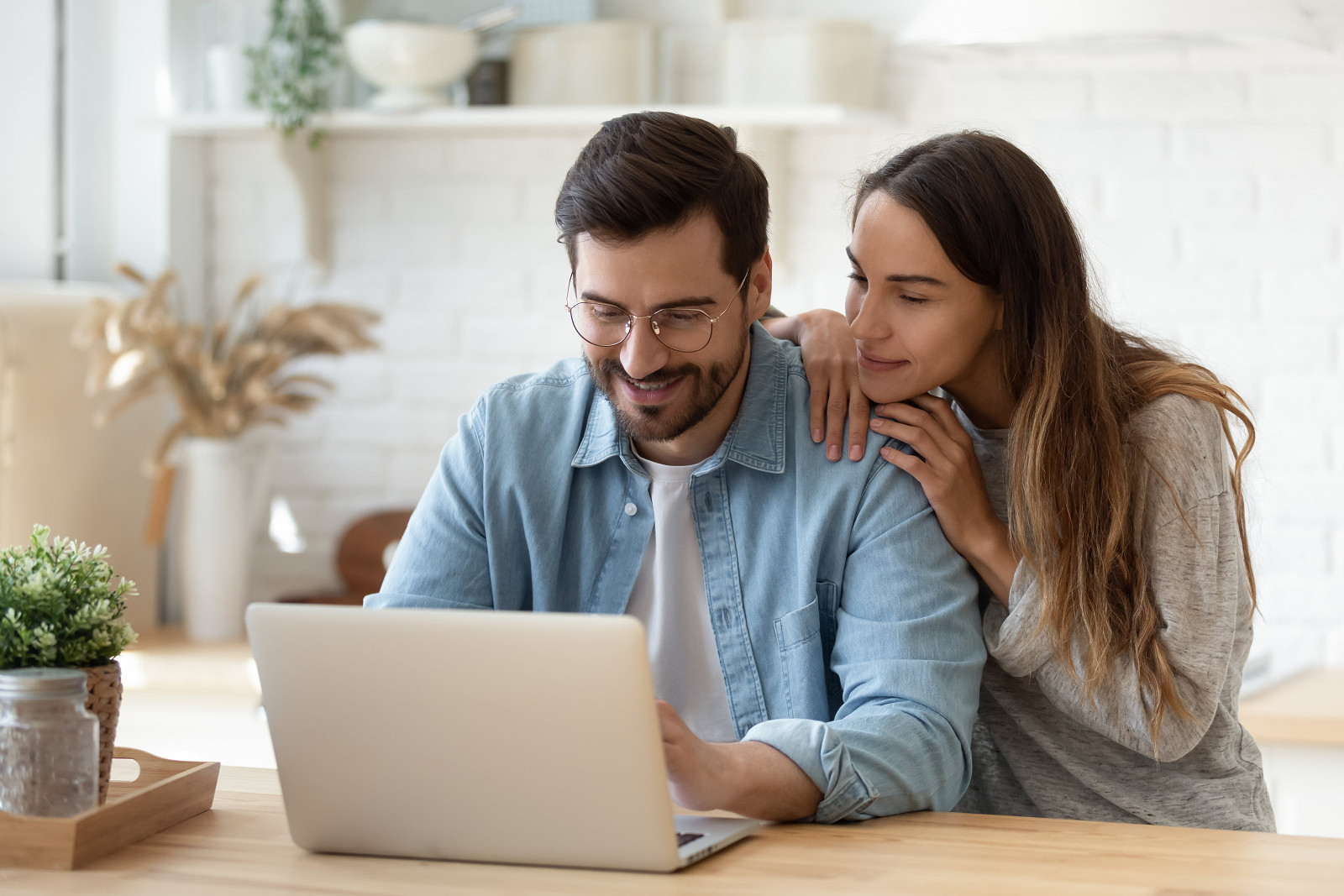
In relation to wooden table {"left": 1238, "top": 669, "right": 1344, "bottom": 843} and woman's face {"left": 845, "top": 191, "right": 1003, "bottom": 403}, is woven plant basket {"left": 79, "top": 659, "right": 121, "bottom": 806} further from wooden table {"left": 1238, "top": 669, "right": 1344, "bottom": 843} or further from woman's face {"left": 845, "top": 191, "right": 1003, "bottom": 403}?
wooden table {"left": 1238, "top": 669, "right": 1344, "bottom": 843}

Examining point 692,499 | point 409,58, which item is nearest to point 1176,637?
point 692,499

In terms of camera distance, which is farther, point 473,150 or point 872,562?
point 473,150

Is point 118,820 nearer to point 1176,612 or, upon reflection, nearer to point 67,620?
point 67,620

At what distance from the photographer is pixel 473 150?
9.09 ft

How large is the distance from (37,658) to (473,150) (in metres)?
1.83

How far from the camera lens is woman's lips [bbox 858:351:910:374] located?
147cm

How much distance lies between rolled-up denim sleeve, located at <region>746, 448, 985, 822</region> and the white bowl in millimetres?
1440

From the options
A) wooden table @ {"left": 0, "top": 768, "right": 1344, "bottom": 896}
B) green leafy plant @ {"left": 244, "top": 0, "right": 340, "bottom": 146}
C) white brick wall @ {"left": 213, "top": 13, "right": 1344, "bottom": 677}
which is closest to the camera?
wooden table @ {"left": 0, "top": 768, "right": 1344, "bottom": 896}

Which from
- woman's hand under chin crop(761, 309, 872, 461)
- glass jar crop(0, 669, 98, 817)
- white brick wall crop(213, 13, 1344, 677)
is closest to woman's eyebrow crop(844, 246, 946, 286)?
woman's hand under chin crop(761, 309, 872, 461)

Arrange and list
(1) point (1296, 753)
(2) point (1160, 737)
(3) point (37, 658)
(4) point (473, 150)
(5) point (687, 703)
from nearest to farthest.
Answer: (3) point (37, 658)
(2) point (1160, 737)
(5) point (687, 703)
(1) point (1296, 753)
(4) point (473, 150)

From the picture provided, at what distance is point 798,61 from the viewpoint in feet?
8.01

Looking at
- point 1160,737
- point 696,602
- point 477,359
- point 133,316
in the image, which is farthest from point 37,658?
point 477,359

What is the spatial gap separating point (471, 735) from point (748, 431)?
0.56 meters

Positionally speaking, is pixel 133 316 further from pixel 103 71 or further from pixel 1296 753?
pixel 1296 753
